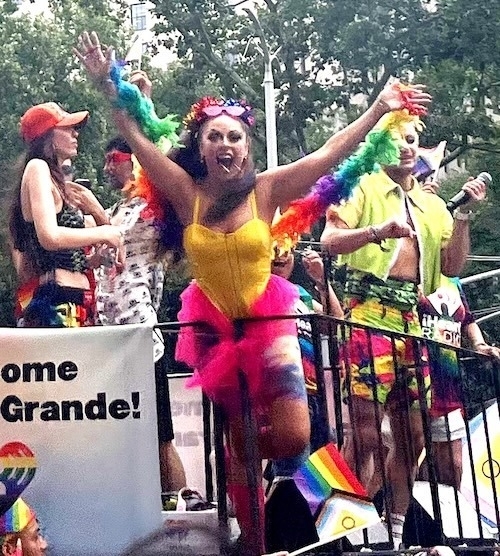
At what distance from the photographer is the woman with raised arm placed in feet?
10.0

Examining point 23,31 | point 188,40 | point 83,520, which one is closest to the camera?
point 83,520

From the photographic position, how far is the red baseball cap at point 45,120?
389 centimetres

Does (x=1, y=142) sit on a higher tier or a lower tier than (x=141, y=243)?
higher

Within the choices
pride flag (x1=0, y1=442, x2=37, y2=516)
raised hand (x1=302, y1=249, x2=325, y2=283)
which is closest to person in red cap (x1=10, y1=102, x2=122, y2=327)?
raised hand (x1=302, y1=249, x2=325, y2=283)

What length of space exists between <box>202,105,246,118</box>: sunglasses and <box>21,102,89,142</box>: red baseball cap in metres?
0.76

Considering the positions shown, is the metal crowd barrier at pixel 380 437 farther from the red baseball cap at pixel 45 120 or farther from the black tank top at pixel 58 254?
the red baseball cap at pixel 45 120

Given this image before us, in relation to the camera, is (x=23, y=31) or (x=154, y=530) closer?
(x=154, y=530)

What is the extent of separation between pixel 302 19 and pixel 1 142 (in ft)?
6.19

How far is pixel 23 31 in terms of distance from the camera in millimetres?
5246

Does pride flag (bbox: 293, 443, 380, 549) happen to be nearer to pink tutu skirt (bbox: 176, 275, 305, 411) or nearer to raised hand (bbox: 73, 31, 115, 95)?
pink tutu skirt (bbox: 176, 275, 305, 411)

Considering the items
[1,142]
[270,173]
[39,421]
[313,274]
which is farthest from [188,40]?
[39,421]

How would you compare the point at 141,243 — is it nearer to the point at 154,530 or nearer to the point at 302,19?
the point at 154,530

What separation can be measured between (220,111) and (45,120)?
88 centimetres

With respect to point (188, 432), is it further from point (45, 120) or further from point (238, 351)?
point (45, 120)
